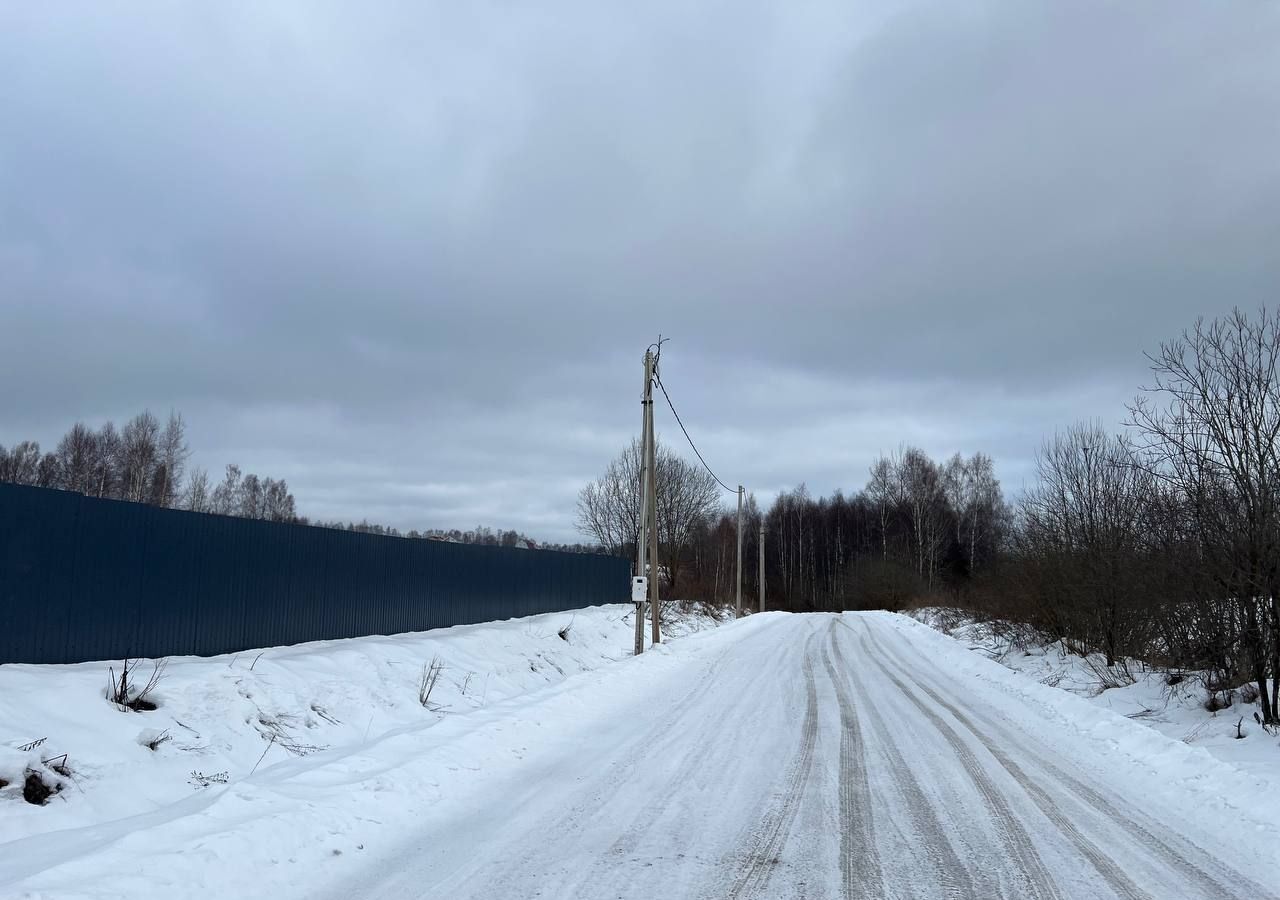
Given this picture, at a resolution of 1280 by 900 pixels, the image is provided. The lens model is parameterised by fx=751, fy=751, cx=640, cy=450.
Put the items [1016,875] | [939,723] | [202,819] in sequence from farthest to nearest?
[939,723] → [202,819] → [1016,875]

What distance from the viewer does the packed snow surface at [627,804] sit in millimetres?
4863

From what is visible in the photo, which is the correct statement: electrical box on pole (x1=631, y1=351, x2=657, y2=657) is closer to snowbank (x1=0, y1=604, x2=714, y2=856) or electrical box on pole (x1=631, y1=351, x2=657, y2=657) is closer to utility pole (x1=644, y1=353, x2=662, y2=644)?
utility pole (x1=644, y1=353, x2=662, y2=644)

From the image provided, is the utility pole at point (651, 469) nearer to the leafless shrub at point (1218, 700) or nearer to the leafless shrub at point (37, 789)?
the leafless shrub at point (1218, 700)

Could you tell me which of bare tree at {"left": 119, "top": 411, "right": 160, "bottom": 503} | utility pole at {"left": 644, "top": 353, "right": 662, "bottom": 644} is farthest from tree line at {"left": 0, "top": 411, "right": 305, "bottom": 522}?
utility pole at {"left": 644, "top": 353, "right": 662, "bottom": 644}

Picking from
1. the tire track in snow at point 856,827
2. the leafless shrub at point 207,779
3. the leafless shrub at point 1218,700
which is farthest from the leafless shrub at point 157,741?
the leafless shrub at point 1218,700

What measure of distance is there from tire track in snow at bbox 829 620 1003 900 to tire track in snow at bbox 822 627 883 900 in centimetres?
33

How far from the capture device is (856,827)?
6.01m

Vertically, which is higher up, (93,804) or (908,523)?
(908,523)

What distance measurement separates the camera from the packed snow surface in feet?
16.0

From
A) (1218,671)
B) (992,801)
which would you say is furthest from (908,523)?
(992,801)

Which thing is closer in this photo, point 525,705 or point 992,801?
point 992,801

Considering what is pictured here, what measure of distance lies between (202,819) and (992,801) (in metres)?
6.55

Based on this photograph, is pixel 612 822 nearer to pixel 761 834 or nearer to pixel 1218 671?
pixel 761 834

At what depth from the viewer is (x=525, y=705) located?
11250 millimetres
